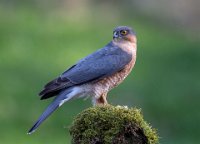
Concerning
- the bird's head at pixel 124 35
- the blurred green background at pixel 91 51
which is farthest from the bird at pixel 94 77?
the blurred green background at pixel 91 51

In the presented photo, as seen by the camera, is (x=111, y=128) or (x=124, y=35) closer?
(x=111, y=128)

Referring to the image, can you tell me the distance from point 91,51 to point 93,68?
858 centimetres

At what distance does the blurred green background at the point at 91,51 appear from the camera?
1471 centimetres

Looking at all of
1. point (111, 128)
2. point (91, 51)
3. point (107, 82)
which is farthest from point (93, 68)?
point (91, 51)

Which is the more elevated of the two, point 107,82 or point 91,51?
point 91,51

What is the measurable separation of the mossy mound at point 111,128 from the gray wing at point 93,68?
77.9 inches

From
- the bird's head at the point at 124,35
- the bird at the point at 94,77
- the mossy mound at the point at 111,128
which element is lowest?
the mossy mound at the point at 111,128

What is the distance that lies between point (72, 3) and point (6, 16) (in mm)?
2299

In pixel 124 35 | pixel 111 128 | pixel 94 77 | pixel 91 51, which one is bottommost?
pixel 111 128

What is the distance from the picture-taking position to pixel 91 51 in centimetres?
1830

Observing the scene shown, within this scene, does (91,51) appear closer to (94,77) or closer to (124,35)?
(124,35)

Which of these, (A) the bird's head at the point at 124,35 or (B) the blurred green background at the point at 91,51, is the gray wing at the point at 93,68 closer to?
(A) the bird's head at the point at 124,35

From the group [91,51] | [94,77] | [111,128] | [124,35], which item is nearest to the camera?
[111,128]

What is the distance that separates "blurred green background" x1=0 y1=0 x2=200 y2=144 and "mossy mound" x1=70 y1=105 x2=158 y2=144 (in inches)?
221
